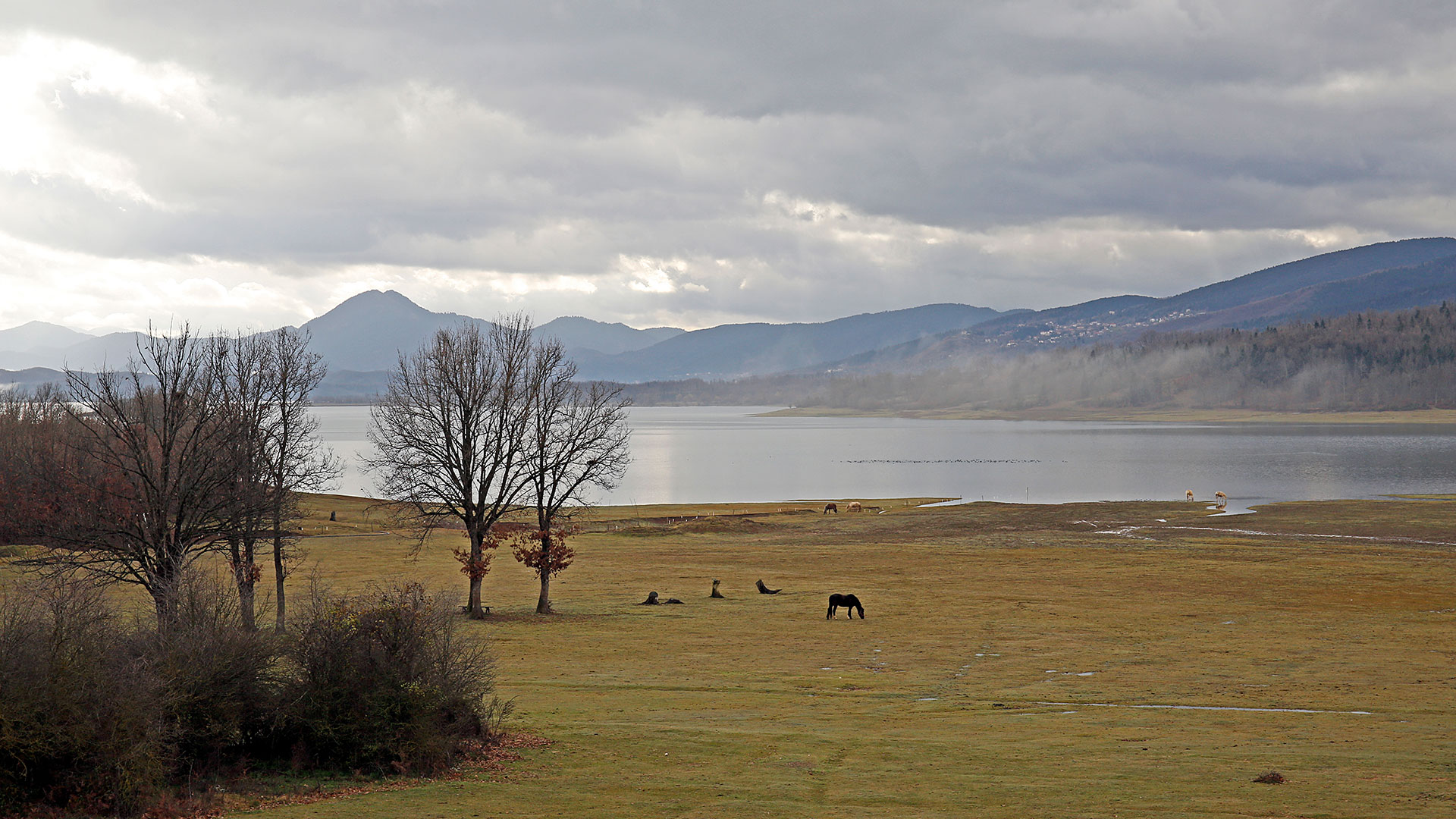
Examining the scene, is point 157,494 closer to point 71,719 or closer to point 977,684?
point 71,719

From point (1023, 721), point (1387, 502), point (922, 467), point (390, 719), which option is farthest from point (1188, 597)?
point (922, 467)

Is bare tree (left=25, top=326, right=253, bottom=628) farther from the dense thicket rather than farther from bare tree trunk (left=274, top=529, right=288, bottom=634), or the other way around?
the dense thicket

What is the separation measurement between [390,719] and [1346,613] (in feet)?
106

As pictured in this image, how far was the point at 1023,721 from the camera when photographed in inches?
773

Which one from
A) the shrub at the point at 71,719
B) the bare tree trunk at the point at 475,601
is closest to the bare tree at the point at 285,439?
the bare tree trunk at the point at 475,601

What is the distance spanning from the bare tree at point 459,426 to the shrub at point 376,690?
17.4m

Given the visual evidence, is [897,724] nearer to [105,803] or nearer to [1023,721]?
[1023,721]

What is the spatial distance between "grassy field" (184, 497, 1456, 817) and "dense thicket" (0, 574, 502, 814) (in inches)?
60.3

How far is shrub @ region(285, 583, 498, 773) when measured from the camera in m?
15.7

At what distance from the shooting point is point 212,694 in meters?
14.9

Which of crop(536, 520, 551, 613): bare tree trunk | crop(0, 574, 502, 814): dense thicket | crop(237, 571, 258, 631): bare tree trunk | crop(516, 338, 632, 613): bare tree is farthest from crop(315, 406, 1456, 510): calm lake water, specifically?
crop(0, 574, 502, 814): dense thicket

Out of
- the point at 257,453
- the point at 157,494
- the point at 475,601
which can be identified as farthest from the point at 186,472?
the point at 475,601

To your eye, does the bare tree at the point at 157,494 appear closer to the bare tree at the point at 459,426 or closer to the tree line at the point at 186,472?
the tree line at the point at 186,472

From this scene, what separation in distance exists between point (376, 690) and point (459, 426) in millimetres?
21966
